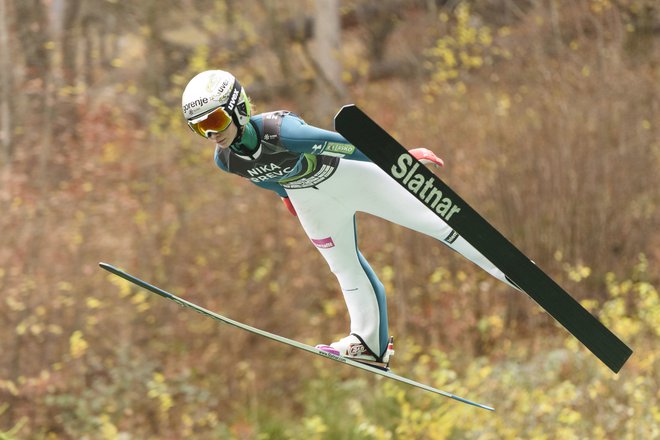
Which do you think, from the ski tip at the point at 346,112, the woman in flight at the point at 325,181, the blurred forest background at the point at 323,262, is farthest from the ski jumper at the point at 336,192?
the blurred forest background at the point at 323,262

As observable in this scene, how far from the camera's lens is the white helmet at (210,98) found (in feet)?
11.5

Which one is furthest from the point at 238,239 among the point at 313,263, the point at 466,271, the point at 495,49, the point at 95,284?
the point at 495,49

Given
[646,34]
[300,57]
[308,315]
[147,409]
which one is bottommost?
[147,409]

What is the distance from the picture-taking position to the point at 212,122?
3.54 meters

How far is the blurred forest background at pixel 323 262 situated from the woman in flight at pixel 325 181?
12.2 feet

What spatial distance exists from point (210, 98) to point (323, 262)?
6.78m

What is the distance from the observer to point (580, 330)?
4246 millimetres

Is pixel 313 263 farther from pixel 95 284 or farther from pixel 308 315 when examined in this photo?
pixel 95 284

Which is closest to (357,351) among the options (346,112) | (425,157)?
(425,157)

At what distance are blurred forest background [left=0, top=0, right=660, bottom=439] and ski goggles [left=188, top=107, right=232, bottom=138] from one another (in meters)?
4.79

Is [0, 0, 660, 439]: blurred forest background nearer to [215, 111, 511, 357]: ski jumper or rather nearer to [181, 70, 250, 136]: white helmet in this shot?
[215, 111, 511, 357]: ski jumper

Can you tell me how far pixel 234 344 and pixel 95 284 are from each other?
1467mm

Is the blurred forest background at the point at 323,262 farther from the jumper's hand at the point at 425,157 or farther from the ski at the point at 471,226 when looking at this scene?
the jumper's hand at the point at 425,157

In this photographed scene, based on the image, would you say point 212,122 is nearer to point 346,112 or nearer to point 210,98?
point 210,98
